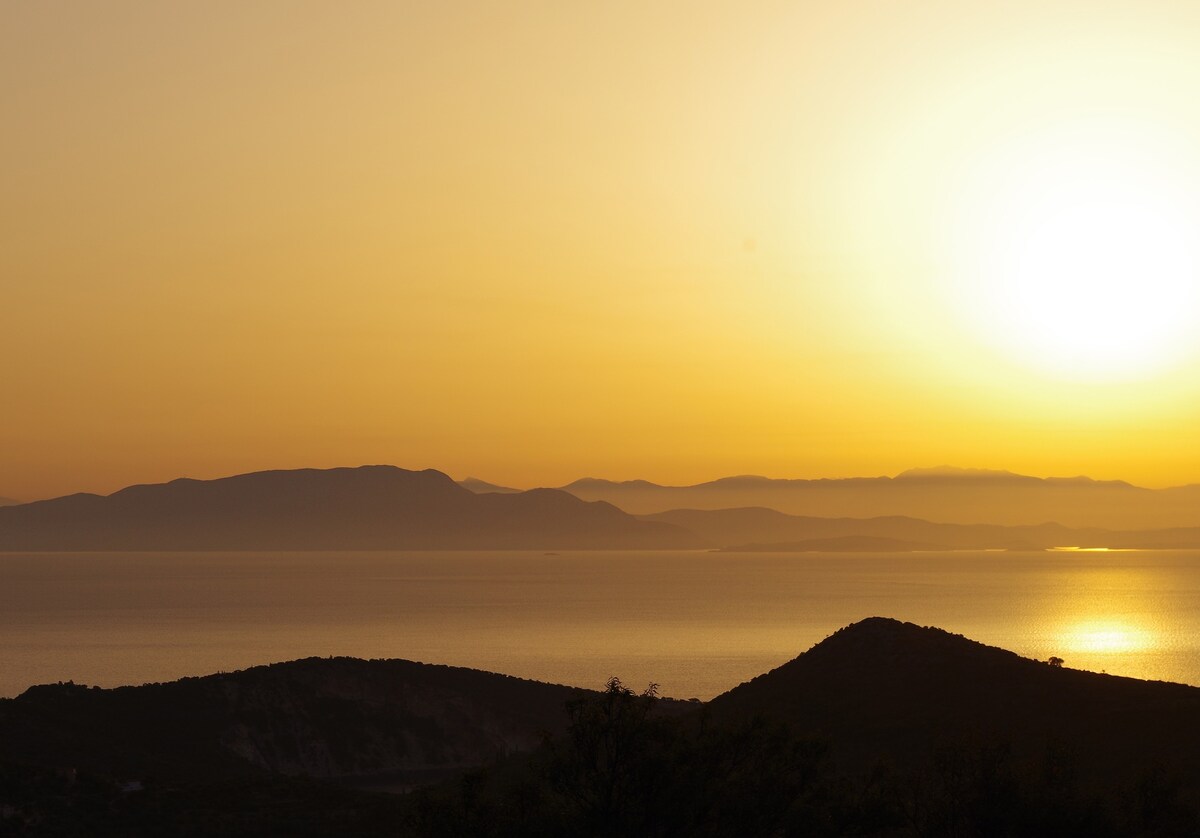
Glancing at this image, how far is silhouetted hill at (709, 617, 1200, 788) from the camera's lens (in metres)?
54.1

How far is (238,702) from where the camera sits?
82438 millimetres

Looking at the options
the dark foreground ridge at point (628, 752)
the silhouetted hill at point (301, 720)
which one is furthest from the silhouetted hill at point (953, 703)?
the silhouetted hill at point (301, 720)

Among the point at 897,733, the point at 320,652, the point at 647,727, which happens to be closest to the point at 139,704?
the point at 897,733

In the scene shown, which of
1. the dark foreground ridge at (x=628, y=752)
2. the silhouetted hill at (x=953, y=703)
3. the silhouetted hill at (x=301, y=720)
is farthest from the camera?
the silhouetted hill at (x=301, y=720)

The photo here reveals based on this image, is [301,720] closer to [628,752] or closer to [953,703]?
[953,703]

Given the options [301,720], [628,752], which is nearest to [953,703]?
[301,720]

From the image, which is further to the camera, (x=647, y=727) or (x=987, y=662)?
(x=987, y=662)

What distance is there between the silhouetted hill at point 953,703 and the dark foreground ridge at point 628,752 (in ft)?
0.51

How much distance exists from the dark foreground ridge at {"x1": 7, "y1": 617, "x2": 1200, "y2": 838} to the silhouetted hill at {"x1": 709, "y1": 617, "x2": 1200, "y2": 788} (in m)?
0.16

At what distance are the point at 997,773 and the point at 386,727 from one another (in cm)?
5806

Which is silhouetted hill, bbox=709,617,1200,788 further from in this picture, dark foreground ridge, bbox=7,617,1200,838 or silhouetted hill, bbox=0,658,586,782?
silhouetted hill, bbox=0,658,586,782

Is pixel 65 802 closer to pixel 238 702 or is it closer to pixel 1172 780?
pixel 238 702

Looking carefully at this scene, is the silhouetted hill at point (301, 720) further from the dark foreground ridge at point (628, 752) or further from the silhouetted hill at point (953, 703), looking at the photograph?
the silhouetted hill at point (953, 703)

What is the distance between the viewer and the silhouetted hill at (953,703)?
177 feet
